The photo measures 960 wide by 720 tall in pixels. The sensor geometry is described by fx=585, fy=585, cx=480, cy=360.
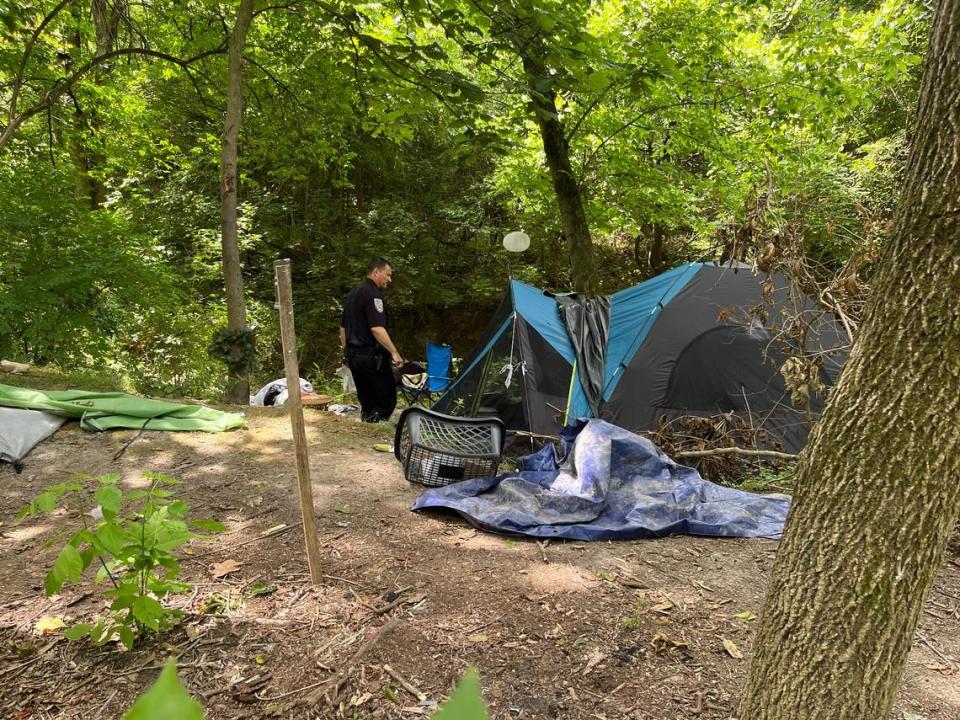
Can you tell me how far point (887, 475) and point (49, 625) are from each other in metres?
2.74

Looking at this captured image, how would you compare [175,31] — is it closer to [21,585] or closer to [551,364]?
[551,364]

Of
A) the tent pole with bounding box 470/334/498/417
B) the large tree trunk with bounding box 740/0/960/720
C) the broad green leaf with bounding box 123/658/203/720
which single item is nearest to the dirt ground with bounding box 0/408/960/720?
the large tree trunk with bounding box 740/0/960/720

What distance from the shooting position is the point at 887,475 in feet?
4.23

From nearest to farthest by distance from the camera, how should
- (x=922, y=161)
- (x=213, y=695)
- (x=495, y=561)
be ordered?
(x=922, y=161)
(x=213, y=695)
(x=495, y=561)

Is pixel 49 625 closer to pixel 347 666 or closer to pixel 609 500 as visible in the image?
pixel 347 666

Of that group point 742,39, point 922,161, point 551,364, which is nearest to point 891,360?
point 922,161

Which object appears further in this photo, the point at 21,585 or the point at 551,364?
the point at 551,364

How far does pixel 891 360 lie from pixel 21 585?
323cm

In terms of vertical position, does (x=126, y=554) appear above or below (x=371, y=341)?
below

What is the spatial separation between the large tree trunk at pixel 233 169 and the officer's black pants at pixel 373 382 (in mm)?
1190

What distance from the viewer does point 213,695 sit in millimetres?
1867

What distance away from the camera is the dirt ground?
1.90m

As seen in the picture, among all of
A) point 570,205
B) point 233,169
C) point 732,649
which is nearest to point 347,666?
point 732,649

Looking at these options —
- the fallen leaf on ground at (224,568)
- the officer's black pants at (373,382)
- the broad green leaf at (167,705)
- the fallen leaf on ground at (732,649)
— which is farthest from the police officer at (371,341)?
the broad green leaf at (167,705)
